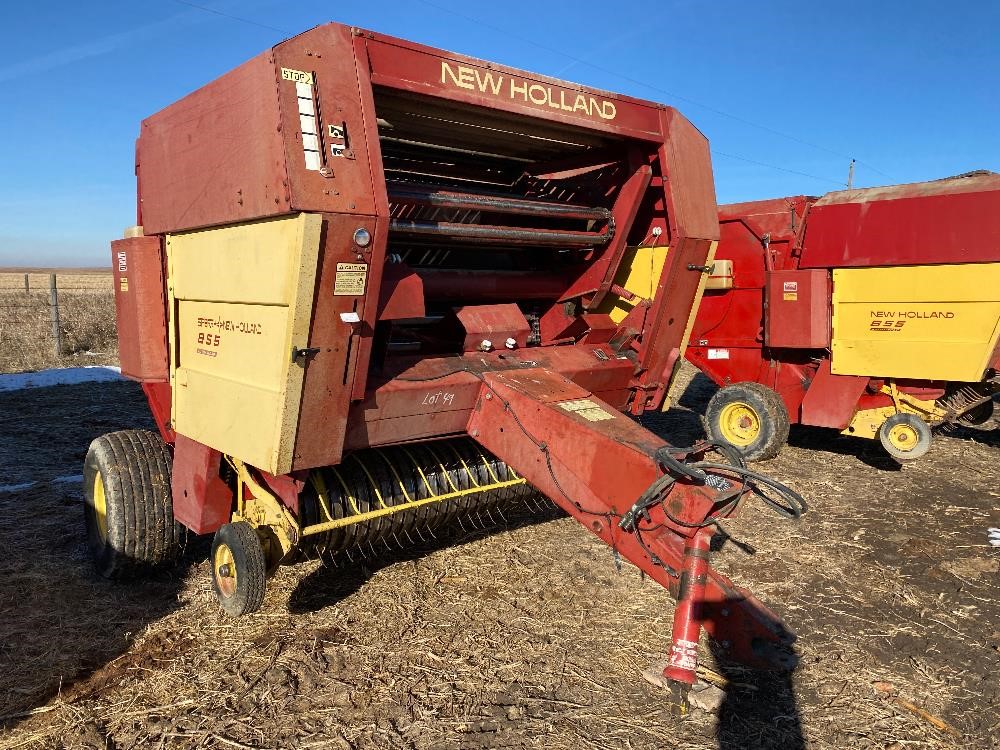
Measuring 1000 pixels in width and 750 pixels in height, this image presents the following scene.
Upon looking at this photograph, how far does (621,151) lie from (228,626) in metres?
3.24

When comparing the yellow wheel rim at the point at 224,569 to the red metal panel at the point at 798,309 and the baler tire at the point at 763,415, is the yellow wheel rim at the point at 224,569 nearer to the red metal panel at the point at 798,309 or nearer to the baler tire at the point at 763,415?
the baler tire at the point at 763,415

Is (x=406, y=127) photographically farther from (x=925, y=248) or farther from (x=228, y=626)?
(x=925, y=248)

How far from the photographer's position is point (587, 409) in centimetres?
302

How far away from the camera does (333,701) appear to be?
2762mm

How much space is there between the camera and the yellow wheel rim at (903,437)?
226 inches

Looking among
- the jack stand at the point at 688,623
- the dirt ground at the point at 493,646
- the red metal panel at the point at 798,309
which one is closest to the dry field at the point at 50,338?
the dirt ground at the point at 493,646

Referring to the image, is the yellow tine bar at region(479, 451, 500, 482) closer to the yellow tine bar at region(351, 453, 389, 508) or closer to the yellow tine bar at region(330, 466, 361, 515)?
the yellow tine bar at region(351, 453, 389, 508)

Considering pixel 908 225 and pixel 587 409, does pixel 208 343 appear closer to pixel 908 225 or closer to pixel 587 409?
pixel 587 409

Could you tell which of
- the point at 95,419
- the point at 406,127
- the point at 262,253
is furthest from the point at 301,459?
the point at 95,419

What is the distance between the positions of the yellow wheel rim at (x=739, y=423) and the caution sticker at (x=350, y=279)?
4.64 metres

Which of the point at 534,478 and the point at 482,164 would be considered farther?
the point at 482,164

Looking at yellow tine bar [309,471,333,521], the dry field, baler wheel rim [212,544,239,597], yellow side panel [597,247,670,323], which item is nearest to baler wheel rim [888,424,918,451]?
yellow side panel [597,247,670,323]

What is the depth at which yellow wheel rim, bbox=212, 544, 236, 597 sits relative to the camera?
3.21 meters

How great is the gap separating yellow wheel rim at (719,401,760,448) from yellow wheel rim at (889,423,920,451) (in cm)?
105
